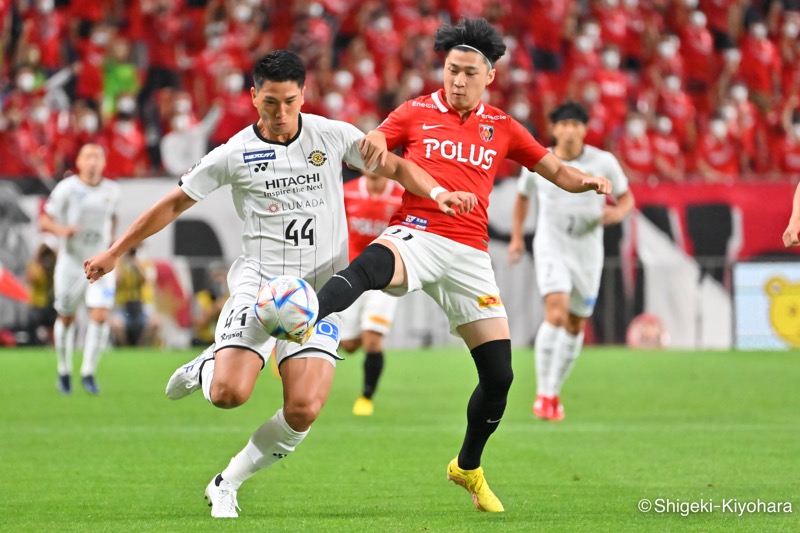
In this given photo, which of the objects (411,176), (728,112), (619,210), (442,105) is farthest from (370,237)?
(728,112)

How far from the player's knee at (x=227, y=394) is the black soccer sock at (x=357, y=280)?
21.4 inches

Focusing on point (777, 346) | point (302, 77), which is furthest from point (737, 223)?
point (302, 77)

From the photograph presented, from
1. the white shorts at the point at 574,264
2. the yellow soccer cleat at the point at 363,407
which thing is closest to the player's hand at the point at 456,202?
the white shorts at the point at 574,264

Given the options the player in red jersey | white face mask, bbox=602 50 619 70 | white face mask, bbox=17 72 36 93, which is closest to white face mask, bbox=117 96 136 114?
white face mask, bbox=17 72 36 93

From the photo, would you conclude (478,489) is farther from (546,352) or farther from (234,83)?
(234,83)

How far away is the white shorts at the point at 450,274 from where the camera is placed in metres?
7.71

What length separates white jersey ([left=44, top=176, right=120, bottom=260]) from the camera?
15.5 m

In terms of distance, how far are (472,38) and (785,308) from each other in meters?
13.7

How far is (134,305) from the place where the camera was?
21.0 metres

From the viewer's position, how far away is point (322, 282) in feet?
24.9

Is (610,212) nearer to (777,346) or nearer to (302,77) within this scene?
(302,77)

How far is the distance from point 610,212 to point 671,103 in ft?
40.7

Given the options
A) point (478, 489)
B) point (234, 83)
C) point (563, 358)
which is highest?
point (234, 83)

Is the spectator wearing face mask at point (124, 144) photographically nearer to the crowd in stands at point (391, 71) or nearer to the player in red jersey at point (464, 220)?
the crowd in stands at point (391, 71)
